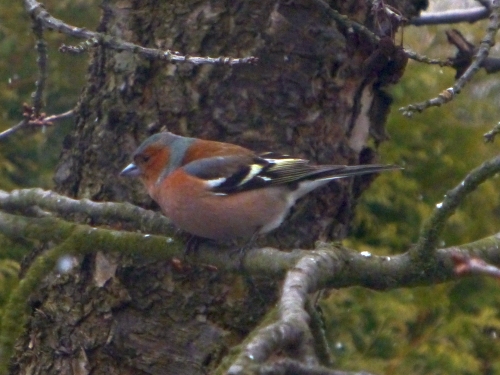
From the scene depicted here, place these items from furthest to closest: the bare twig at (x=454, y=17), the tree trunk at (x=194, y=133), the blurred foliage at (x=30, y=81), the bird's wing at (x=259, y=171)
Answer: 1. the blurred foliage at (x=30, y=81)
2. the bare twig at (x=454, y=17)
3. the bird's wing at (x=259, y=171)
4. the tree trunk at (x=194, y=133)

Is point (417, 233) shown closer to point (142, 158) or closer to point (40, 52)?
point (142, 158)

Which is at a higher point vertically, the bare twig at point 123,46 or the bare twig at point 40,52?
the bare twig at point 123,46

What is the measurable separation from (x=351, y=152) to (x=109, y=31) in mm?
1258

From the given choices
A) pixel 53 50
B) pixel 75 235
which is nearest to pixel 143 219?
pixel 75 235

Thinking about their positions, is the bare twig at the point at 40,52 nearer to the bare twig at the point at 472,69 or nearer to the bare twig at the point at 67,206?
the bare twig at the point at 67,206

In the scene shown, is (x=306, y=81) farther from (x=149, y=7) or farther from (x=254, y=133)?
(x=149, y=7)

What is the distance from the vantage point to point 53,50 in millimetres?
6355

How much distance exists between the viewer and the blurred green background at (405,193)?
5.68 meters

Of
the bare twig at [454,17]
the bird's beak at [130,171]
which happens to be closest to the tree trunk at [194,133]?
the bird's beak at [130,171]

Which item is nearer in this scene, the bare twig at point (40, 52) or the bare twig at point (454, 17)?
the bare twig at point (40, 52)

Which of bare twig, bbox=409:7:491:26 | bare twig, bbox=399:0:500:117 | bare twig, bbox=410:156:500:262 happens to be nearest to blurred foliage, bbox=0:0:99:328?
bare twig, bbox=409:7:491:26

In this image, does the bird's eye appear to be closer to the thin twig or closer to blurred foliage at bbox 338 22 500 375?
the thin twig

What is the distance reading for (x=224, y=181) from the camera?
3830 mm

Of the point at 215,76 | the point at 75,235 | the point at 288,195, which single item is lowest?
the point at 288,195
